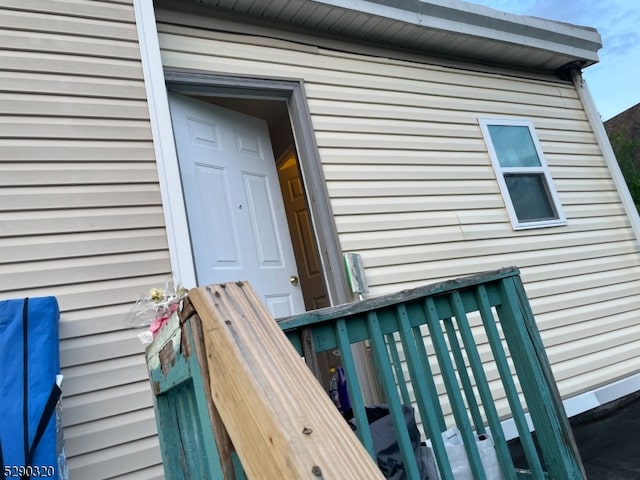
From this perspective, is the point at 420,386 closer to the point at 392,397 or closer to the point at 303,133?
the point at 392,397

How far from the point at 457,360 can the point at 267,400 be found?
1.04 meters

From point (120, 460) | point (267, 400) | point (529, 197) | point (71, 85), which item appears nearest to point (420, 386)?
point (267, 400)

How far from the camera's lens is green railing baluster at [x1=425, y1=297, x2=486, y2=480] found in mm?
1345

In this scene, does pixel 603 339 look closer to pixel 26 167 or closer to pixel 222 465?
pixel 222 465

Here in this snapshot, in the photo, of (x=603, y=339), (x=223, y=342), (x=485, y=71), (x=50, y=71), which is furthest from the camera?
(x=485, y=71)

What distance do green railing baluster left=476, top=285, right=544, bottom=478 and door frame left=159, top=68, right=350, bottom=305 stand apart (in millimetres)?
1327

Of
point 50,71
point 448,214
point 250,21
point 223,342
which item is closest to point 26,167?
point 50,71

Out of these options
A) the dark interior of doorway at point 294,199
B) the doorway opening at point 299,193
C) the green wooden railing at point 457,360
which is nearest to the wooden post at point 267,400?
the green wooden railing at point 457,360

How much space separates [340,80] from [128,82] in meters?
1.49

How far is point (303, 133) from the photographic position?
3.04 metres

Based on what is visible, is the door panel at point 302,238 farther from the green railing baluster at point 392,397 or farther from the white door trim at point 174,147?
the green railing baluster at point 392,397

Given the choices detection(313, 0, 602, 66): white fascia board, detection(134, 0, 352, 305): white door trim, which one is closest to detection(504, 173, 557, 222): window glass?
detection(313, 0, 602, 66): white fascia board

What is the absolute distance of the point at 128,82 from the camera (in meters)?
2.52

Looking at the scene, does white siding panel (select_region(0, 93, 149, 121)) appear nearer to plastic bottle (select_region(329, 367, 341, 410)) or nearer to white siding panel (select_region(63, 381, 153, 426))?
white siding panel (select_region(63, 381, 153, 426))
